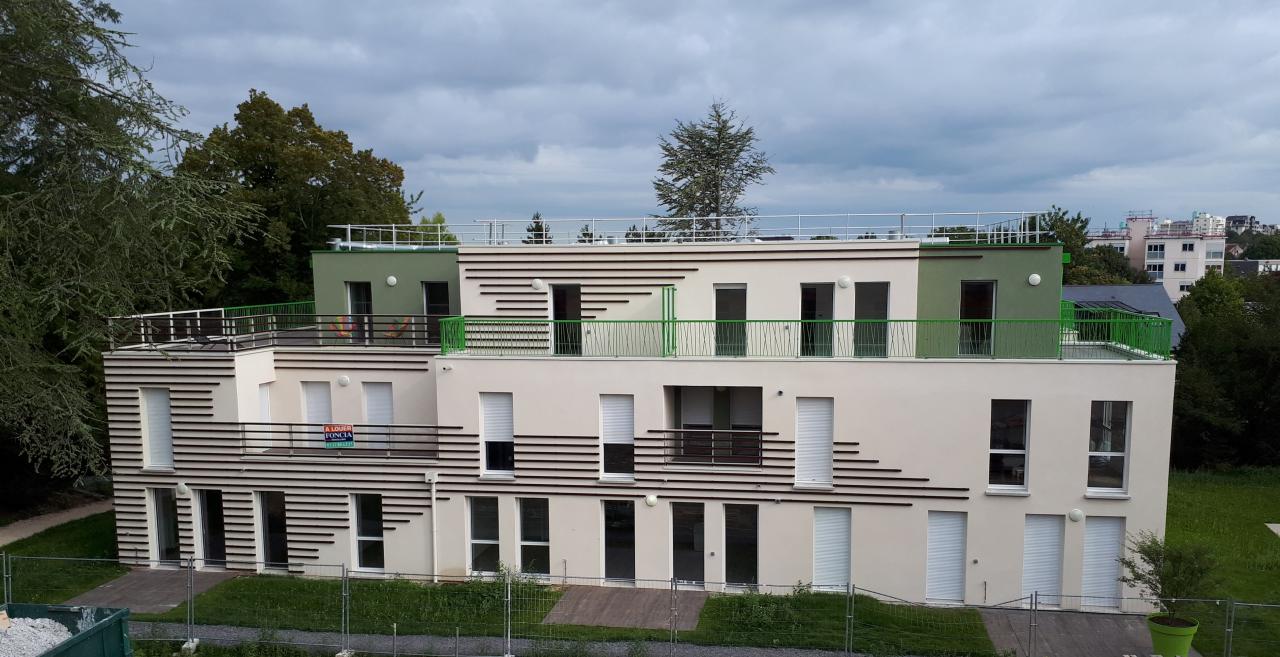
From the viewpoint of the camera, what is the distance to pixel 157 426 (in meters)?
17.5

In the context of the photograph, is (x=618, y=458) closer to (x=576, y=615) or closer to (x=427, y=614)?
(x=576, y=615)

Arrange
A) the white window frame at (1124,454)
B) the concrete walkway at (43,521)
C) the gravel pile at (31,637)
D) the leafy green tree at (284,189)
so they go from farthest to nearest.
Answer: the leafy green tree at (284,189) → the concrete walkway at (43,521) → the white window frame at (1124,454) → the gravel pile at (31,637)

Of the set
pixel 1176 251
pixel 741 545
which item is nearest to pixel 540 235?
pixel 741 545

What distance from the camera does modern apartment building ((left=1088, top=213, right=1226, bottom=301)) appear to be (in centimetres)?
8038

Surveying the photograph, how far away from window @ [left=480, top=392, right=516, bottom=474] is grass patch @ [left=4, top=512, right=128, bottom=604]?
8038 mm

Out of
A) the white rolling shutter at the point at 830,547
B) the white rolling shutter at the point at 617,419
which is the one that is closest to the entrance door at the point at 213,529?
the white rolling shutter at the point at 617,419

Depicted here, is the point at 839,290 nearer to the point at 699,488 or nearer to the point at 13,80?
the point at 699,488

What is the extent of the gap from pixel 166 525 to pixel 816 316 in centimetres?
1524

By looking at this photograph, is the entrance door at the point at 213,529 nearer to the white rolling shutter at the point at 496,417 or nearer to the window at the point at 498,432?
the window at the point at 498,432

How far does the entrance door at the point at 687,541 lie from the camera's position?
16.1m

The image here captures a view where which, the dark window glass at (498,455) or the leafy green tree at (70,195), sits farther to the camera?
the dark window glass at (498,455)

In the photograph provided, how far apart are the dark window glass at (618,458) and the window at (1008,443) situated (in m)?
6.85

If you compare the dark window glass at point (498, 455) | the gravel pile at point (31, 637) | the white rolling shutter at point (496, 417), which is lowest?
the gravel pile at point (31, 637)

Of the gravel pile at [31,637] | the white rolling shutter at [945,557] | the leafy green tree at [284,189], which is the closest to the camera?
the gravel pile at [31,637]
